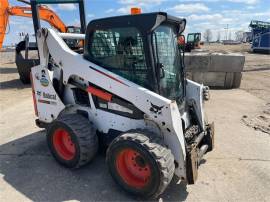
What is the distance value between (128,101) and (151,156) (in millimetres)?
867

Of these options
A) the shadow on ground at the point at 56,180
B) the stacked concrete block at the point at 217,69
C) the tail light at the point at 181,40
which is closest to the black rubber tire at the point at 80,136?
the shadow on ground at the point at 56,180

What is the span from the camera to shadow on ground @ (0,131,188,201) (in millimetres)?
3850

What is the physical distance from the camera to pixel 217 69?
11.0 m

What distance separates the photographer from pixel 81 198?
3.79 metres

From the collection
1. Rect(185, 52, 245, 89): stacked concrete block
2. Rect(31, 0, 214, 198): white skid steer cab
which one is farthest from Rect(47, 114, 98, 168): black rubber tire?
Rect(185, 52, 245, 89): stacked concrete block

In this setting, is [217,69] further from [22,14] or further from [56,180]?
[22,14]

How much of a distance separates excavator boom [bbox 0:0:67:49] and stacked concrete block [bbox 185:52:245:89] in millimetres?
7190

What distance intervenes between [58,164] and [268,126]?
4692mm

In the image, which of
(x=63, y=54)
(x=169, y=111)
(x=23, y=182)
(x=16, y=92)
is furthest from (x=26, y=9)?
(x=169, y=111)

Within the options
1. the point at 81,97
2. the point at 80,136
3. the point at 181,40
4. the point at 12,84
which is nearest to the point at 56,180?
the point at 80,136

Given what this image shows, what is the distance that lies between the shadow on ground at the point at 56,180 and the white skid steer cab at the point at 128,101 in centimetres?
23

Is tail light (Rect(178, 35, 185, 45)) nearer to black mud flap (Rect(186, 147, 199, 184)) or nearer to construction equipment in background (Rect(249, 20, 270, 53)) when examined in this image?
black mud flap (Rect(186, 147, 199, 184))

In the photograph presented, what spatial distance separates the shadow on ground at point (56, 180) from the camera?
3.85m

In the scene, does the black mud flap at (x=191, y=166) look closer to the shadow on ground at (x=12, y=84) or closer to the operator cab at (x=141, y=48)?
the operator cab at (x=141, y=48)
